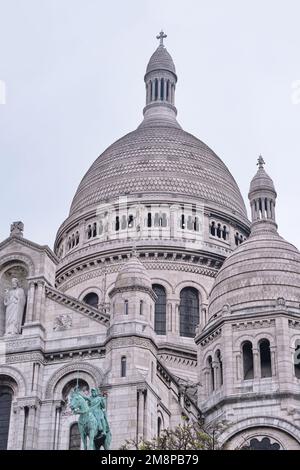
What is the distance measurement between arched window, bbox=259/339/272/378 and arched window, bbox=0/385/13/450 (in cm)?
1164

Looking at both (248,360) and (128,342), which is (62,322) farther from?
(248,360)

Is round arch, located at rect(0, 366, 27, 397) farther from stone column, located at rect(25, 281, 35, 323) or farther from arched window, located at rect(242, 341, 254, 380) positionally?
arched window, located at rect(242, 341, 254, 380)

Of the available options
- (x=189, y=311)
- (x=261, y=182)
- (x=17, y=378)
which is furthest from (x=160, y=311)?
(x=17, y=378)

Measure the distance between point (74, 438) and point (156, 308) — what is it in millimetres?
19202

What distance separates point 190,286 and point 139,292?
17.8 m

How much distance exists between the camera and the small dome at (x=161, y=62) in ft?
250

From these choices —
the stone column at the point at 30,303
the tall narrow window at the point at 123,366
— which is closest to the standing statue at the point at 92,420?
the tall narrow window at the point at 123,366

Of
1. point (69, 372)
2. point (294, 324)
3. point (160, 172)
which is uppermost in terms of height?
point (160, 172)

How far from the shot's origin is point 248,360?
47250mm

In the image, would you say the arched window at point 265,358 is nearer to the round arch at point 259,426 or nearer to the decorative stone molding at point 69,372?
the round arch at point 259,426

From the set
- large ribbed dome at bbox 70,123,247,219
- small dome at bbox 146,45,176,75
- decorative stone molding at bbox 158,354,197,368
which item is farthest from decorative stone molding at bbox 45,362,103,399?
small dome at bbox 146,45,176,75

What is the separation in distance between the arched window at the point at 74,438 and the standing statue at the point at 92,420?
2608 millimetres
